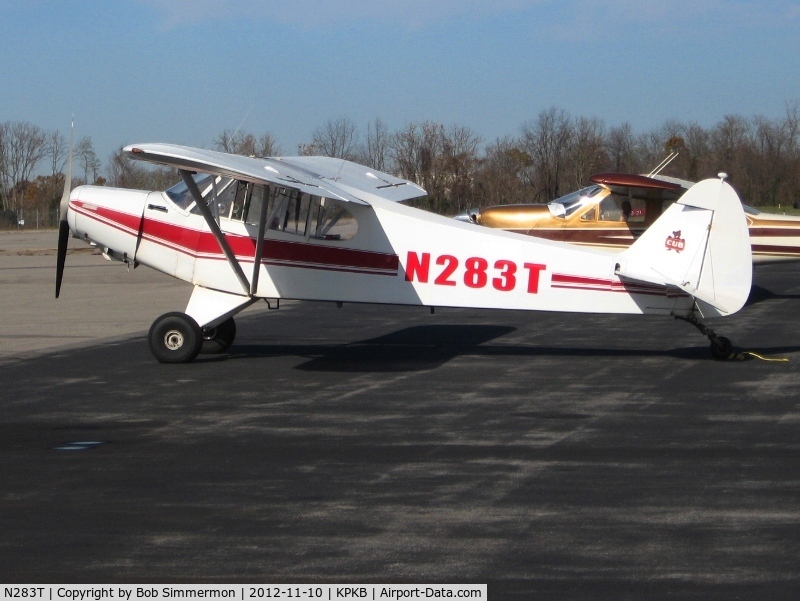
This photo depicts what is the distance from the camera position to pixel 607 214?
18.7 meters

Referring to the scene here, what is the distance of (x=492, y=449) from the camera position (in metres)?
7.76

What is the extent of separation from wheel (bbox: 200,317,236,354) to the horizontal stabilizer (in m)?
4.98

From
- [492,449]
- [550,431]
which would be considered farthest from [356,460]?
[550,431]

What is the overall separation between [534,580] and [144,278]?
72.1 ft

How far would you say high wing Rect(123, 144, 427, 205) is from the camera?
10164mm

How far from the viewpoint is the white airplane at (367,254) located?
11.2 meters

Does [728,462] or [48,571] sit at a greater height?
[728,462]

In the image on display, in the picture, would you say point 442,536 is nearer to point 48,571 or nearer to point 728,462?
point 48,571

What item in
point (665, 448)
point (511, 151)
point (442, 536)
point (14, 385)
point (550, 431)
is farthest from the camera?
point (511, 151)

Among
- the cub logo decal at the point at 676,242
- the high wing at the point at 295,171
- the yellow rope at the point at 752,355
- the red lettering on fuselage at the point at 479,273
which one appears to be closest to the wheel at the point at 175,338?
the high wing at the point at 295,171

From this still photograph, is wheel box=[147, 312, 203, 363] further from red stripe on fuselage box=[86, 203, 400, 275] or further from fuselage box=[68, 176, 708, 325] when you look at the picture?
red stripe on fuselage box=[86, 203, 400, 275]

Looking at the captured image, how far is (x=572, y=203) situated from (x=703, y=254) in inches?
317

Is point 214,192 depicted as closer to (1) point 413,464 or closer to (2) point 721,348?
(1) point 413,464

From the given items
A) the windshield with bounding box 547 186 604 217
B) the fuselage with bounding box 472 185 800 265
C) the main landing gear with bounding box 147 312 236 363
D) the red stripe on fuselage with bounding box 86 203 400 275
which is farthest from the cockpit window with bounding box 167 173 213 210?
the windshield with bounding box 547 186 604 217
